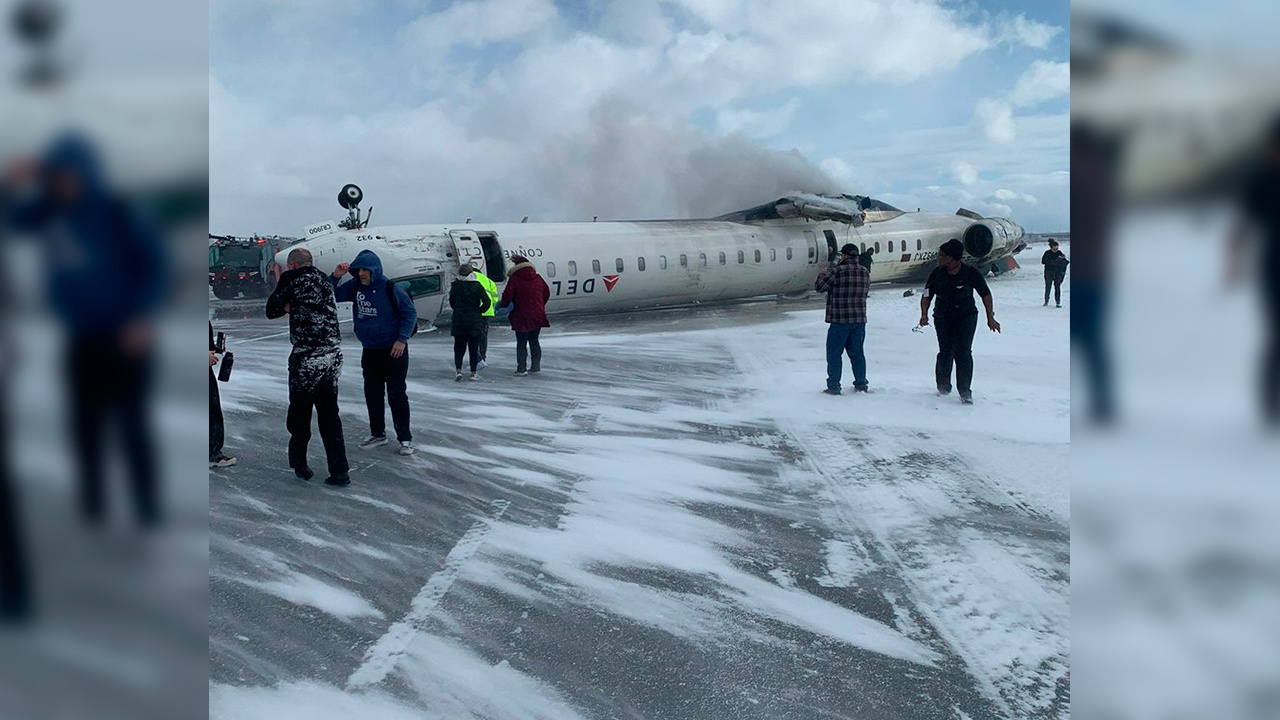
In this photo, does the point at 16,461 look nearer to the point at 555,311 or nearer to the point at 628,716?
the point at 628,716

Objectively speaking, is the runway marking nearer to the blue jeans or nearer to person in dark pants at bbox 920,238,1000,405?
the blue jeans

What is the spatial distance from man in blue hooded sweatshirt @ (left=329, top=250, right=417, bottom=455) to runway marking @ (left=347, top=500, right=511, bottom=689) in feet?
6.59

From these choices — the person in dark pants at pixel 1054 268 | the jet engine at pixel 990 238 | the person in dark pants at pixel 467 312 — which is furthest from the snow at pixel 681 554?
the jet engine at pixel 990 238

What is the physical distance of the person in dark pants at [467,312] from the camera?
1089 centimetres

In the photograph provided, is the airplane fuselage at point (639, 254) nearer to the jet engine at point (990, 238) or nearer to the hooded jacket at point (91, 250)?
the jet engine at point (990, 238)

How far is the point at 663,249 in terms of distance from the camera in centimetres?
1923

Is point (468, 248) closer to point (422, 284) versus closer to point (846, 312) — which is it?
point (422, 284)

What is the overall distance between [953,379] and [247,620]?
854 cm

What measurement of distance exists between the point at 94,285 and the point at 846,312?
29.1 ft

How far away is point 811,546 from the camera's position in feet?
17.0

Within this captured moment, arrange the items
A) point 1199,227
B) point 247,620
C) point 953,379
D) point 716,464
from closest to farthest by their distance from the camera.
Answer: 1. point 1199,227
2. point 247,620
3. point 716,464
4. point 953,379

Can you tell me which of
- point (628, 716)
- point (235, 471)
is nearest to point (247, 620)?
point (628, 716)

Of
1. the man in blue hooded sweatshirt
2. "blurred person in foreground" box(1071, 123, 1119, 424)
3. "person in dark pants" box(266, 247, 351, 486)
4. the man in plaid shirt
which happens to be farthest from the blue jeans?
"blurred person in foreground" box(1071, 123, 1119, 424)

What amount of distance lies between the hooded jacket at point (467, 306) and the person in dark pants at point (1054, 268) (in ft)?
36.7
